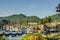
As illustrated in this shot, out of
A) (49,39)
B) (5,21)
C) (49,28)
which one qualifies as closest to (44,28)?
(49,28)

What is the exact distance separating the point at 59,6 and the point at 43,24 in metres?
3.01

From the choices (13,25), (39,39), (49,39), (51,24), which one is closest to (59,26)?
(51,24)

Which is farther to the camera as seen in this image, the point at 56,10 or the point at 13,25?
the point at 13,25

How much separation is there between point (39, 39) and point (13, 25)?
918 cm

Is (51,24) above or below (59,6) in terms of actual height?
below

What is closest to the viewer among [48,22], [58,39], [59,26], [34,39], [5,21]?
[34,39]

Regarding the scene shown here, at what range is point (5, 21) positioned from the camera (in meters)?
12.7

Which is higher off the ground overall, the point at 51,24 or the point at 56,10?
the point at 56,10

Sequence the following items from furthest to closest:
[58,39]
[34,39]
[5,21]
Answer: [5,21] → [58,39] → [34,39]

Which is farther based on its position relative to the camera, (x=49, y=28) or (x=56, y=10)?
(x=49, y=28)

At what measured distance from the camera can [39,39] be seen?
4.08 metres

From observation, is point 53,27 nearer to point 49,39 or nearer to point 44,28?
point 44,28

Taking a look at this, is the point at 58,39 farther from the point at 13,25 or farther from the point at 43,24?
the point at 13,25

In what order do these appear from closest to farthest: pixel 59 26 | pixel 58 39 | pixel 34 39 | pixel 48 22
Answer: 1. pixel 34 39
2. pixel 58 39
3. pixel 59 26
4. pixel 48 22
